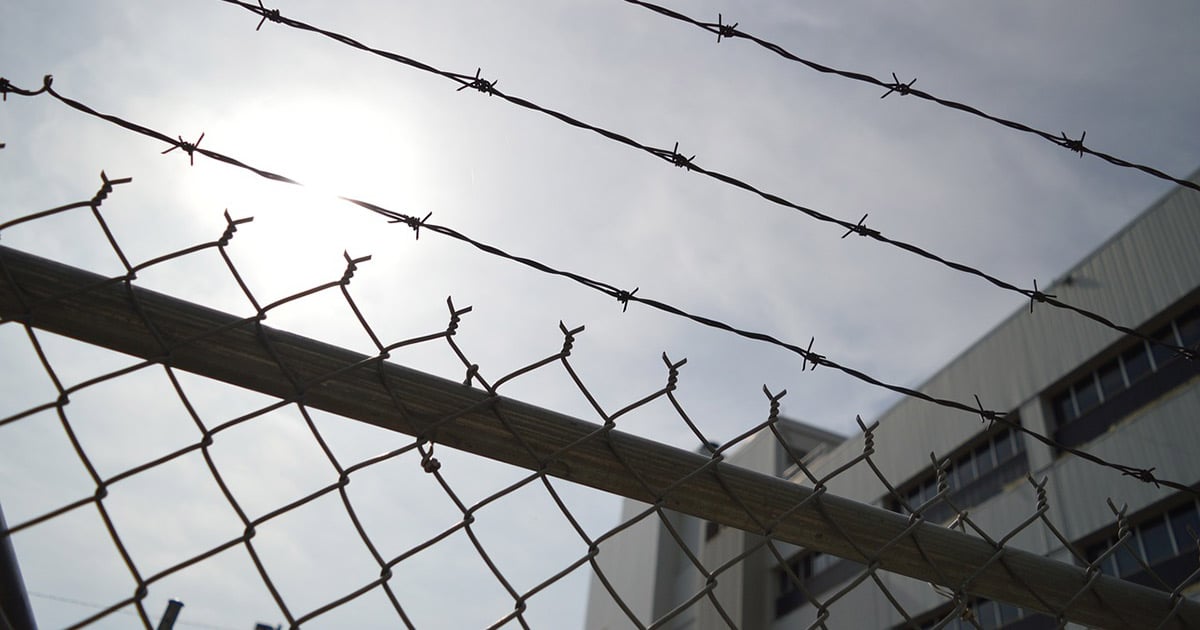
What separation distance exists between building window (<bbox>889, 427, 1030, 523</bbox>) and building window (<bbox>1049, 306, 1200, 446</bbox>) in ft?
3.74

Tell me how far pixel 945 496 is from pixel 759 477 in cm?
53

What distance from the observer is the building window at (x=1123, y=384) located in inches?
645

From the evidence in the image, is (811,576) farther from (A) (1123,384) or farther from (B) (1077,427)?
(A) (1123,384)

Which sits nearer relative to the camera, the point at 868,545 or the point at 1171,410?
the point at 868,545

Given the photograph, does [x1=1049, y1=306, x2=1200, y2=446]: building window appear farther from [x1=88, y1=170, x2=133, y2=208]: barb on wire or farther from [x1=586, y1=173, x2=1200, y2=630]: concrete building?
[x1=88, y1=170, x2=133, y2=208]: barb on wire

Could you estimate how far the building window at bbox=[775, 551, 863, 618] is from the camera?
24.5 meters

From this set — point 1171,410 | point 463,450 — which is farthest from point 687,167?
point 1171,410

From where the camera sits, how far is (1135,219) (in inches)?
715

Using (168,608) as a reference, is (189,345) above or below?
below

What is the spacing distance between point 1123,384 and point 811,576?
12.1 meters

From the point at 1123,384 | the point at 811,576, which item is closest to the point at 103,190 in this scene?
the point at 1123,384

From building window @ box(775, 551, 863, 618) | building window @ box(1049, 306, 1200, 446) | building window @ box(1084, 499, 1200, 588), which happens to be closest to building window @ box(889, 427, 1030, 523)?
building window @ box(1049, 306, 1200, 446)

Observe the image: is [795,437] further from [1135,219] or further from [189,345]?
[189,345]

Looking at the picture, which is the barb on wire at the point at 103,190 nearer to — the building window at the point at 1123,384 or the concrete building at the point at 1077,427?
the concrete building at the point at 1077,427
